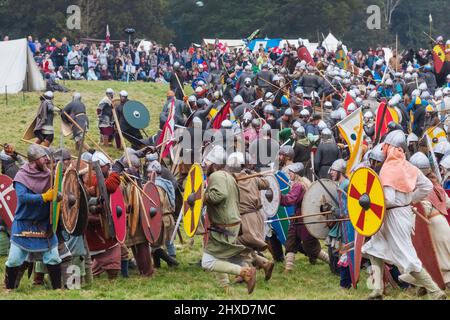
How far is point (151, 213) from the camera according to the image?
11945 mm

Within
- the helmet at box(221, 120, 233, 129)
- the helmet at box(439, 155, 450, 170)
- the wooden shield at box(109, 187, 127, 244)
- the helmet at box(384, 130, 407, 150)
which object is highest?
the helmet at box(384, 130, 407, 150)

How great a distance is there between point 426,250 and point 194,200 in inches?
94.9

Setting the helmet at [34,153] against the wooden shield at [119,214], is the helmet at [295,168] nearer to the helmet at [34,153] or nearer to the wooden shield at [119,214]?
the wooden shield at [119,214]

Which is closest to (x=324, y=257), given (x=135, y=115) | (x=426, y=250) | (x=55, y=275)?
(x=426, y=250)

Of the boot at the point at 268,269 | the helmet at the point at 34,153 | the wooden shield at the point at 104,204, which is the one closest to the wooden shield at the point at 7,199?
the wooden shield at the point at 104,204

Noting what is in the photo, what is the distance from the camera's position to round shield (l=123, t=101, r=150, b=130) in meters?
19.3

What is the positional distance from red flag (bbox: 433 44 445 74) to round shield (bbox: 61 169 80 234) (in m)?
16.3

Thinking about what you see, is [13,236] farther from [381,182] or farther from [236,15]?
[236,15]

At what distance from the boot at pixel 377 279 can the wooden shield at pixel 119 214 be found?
2.71m

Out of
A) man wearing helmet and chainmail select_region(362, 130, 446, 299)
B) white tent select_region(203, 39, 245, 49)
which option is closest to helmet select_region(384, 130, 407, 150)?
man wearing helmet and chainmail select_region(362, 130, 446, 299)

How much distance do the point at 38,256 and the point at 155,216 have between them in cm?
173

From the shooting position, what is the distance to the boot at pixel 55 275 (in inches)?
426

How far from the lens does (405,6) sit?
6625cm

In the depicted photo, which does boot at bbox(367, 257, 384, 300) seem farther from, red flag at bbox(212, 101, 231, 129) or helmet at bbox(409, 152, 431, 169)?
red flag at bbox(212, 101, 231, 129)
